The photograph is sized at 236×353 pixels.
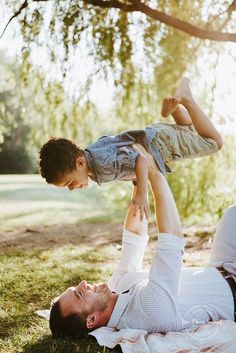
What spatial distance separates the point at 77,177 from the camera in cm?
320

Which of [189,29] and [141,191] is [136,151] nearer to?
[141,191]

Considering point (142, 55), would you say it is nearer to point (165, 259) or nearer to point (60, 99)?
point (60, 99)

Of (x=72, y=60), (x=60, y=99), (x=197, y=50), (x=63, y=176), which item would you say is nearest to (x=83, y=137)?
(x=60, y=99)

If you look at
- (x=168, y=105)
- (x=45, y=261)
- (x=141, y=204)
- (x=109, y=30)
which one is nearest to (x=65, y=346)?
(x=141, y=204)

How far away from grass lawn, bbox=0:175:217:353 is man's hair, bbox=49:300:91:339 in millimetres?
61

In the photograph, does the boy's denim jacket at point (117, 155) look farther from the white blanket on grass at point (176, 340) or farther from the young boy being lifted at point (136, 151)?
the white blanket on grass at point (176, 340)

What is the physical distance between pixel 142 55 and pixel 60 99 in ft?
3.89

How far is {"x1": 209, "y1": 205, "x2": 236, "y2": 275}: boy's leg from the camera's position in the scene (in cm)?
303

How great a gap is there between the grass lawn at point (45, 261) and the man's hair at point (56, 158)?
35.3 inches

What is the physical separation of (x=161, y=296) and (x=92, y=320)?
396 millimetres

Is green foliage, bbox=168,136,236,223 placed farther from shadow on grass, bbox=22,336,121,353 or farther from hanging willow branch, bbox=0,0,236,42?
shadow on grass, bbox=22,336,121,353

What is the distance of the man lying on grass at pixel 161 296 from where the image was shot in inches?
104

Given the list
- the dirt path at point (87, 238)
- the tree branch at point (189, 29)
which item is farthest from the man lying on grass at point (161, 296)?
the tree branch at point (189, 29)

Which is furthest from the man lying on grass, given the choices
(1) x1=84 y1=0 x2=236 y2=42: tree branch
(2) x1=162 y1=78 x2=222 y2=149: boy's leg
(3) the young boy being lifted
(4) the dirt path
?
(1) x1=84 y1=0 x2=236 y2=42: tree branch
